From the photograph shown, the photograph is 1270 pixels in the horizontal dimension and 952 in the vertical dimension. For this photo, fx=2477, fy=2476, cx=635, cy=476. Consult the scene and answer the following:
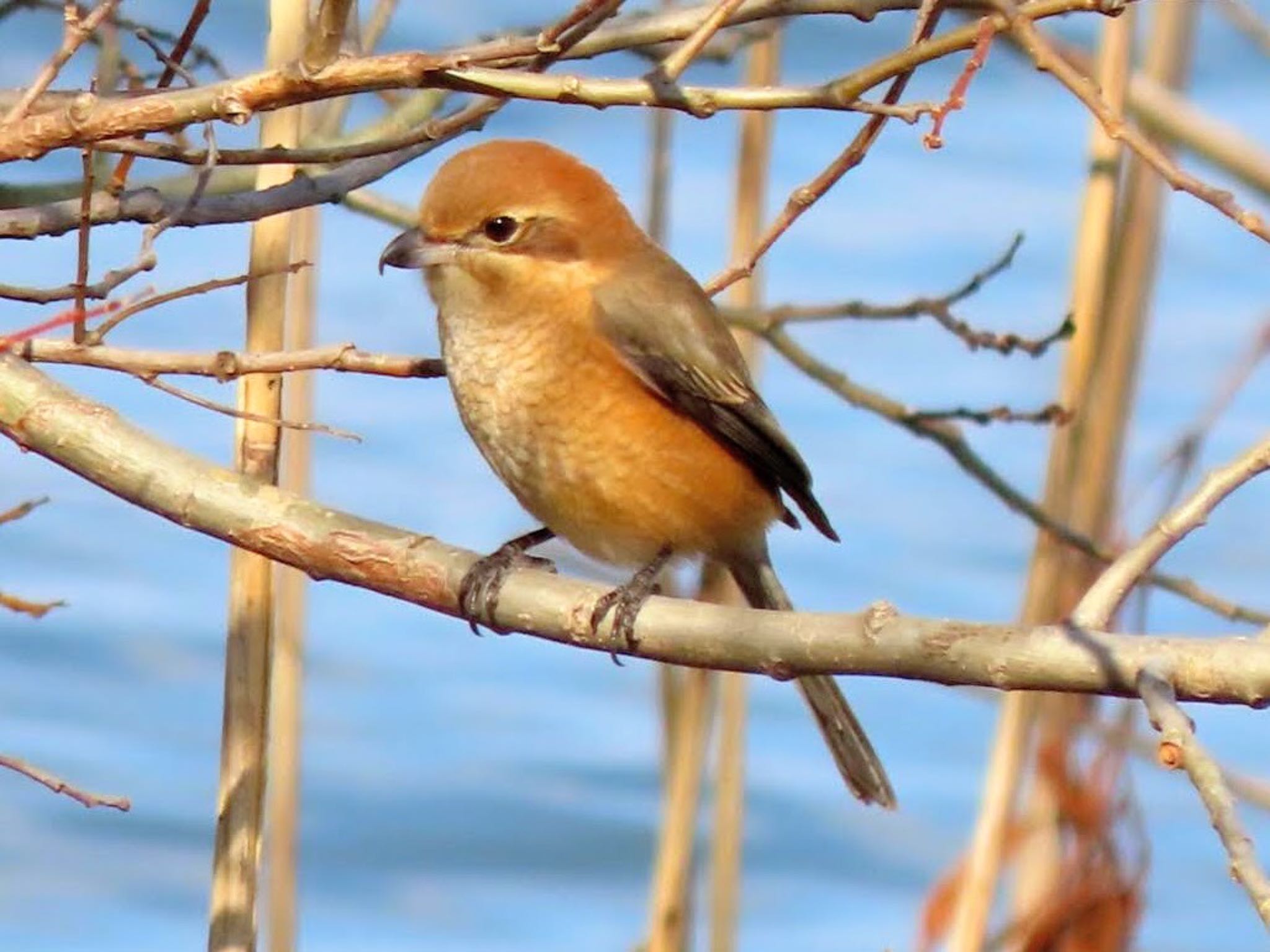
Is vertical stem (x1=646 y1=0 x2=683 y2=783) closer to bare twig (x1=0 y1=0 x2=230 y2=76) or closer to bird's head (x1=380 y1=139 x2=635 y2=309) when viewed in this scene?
bird's head (x1=380 y1=139 x2=635 y2=309)

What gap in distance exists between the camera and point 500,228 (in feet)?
9.69

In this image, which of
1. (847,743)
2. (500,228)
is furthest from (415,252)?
(847,743)

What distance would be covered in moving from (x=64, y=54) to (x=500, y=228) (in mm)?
1135

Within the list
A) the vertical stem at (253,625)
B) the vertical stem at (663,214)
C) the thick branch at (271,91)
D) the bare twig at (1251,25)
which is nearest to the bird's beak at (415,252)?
the vertical stem at (253,625)

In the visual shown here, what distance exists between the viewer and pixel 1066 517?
10.3ft

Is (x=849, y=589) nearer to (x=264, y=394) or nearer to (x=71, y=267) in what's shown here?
(x=71, y=267)

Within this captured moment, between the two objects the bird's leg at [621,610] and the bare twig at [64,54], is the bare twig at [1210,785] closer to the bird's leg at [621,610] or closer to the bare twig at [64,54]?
the bird's leg at [621,610]

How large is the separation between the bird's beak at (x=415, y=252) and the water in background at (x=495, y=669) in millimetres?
1880

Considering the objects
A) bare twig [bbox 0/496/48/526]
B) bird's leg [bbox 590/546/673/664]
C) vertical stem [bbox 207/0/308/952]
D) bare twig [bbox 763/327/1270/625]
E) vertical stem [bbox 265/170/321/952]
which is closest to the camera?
bird's leg [bbox 590/546/673/664]

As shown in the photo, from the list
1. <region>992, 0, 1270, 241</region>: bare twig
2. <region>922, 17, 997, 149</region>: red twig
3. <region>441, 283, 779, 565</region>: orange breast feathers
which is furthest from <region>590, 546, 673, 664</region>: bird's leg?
<region>992, 0, 1270, 241</region>: bare twig

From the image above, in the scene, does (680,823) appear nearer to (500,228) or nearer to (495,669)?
(500,228)

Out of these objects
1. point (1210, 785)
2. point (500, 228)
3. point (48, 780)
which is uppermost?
point (500, 228)

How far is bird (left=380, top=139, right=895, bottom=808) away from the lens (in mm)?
2881

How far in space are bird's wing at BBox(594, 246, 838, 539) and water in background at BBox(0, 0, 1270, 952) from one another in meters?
1.85
